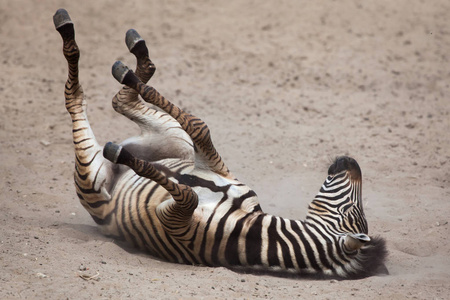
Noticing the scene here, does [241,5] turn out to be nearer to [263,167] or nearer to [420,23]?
[420,23]

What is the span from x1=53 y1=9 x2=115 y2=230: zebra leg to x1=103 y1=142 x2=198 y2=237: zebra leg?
70cm

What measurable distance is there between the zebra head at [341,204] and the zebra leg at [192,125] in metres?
0.70

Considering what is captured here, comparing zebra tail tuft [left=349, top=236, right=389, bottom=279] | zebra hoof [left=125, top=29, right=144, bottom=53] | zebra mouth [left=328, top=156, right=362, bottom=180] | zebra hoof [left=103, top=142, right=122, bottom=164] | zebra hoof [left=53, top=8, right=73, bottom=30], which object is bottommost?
zebra tail tuft [left=349, top=236, right=389, bottom=279]

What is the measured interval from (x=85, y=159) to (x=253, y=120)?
317 centimetres

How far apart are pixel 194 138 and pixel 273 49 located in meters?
5.06

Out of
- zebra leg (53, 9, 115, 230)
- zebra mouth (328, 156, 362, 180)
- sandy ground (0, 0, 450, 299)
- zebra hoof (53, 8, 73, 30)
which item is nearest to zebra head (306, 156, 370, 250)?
zebra mouth (328, 156, 362, 180)

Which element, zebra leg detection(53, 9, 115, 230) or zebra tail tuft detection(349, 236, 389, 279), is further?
zebra leg detection(53, 9, 115, 230)

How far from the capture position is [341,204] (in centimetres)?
421

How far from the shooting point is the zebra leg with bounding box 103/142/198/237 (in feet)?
12.0

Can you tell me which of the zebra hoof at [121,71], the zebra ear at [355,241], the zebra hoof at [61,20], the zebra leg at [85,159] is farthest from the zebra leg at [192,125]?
the zebra ear at [355,241]

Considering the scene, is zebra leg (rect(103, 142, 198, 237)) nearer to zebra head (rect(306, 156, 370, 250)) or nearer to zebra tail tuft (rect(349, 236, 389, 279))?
zebra head (rect(306, 156, 370, 250))

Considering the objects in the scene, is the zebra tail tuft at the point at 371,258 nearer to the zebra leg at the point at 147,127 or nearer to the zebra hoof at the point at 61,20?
the zebra leg at the point at 147,127

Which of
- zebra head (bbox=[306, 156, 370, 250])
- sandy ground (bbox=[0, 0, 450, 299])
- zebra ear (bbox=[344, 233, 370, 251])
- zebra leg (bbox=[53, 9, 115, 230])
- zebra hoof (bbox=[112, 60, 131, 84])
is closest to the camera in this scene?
zebra ear (bbox=[344, 233, 370, 251])

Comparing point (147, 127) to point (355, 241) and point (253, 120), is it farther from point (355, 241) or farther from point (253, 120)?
point (253, 120)
